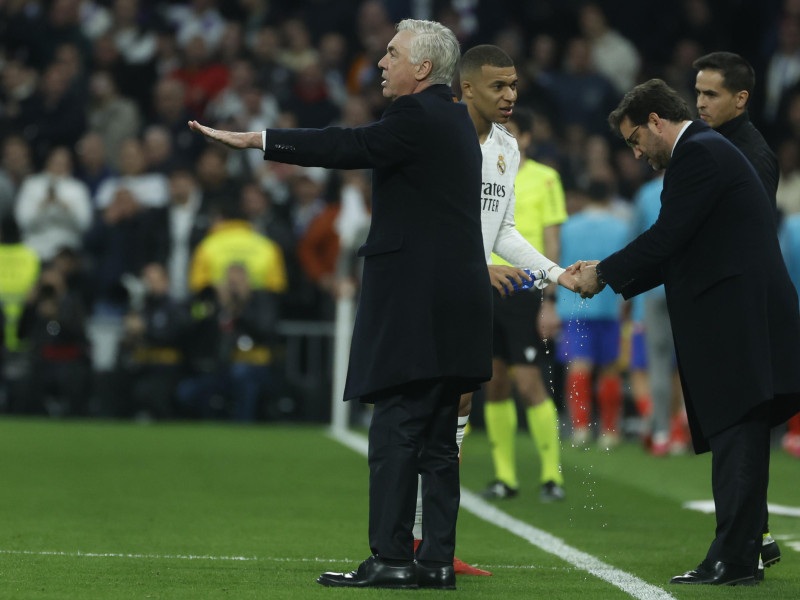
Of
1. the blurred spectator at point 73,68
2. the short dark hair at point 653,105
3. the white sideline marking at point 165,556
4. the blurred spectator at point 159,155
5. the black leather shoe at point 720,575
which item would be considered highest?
the blurred spectator at point 73,68

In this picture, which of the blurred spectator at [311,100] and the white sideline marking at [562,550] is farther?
the blurred spectator at [311,100]

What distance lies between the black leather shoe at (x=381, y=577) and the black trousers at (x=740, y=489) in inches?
48.3

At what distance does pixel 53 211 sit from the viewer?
16.6m

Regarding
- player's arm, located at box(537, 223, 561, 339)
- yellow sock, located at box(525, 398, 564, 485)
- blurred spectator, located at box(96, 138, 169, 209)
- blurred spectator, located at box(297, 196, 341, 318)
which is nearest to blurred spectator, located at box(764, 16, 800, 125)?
blurred spectator, located at box(297, 196, 341, 318)

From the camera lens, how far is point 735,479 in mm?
5984

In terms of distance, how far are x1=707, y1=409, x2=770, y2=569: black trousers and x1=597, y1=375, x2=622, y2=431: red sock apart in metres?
7.87

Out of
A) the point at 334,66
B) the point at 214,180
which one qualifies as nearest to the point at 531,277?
Answer: the point at 214,180

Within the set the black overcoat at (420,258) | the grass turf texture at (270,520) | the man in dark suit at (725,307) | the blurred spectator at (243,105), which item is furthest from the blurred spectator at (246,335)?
the black overcoat at (420,258)

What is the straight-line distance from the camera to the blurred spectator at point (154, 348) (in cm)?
1546

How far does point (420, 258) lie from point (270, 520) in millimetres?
2755

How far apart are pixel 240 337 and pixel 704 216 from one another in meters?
9.76

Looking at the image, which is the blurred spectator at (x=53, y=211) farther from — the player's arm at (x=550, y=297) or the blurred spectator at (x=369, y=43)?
the player's arm at (x=550, y=297)

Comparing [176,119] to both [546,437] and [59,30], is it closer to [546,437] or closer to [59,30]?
[59,30]

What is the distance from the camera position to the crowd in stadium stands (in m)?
15.6
